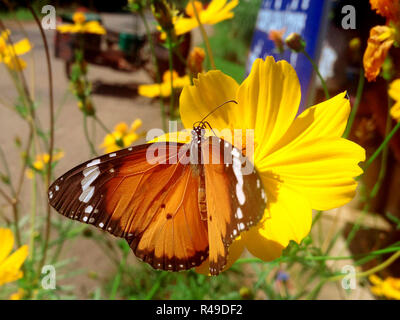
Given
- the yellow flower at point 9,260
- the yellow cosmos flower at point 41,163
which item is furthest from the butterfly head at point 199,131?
the yellow cosmos flower at point 41,163

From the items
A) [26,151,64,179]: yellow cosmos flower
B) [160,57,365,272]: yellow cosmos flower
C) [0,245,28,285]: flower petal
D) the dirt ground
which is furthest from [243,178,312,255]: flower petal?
the dirt ground

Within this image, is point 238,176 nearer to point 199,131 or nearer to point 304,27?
point 199,131

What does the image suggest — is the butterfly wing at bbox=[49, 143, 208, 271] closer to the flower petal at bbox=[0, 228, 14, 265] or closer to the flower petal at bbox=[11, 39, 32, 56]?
the flower petal at bbox=[0, 228, 14, 265]

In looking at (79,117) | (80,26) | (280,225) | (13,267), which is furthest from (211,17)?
(79,117)

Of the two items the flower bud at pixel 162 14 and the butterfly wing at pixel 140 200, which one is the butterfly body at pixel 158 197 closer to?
the butterfly wing at pixel 140 200
